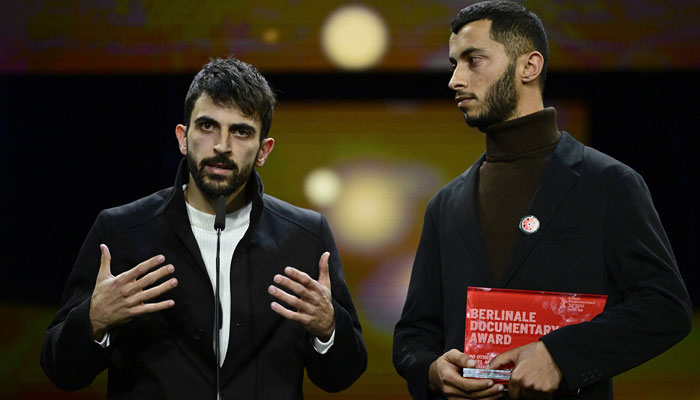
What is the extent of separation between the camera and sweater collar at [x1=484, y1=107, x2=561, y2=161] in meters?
2.12

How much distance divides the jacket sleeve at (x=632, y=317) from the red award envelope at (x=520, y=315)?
42 mm

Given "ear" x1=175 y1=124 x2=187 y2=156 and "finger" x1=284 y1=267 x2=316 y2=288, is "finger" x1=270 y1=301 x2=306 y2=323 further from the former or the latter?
"ear" x1=175 y1=124 x2=187 y2=156

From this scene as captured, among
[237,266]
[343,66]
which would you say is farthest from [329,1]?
[237,266]

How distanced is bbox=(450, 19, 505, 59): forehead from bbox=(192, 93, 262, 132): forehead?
0.65 m

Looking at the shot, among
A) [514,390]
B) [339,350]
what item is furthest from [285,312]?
[514,390]

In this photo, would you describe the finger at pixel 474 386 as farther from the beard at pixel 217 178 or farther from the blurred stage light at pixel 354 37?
the blurred stage light at pixel 354 37

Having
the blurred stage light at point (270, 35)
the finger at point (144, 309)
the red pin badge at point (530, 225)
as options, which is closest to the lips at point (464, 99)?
the red pin badge at point (530, 225)

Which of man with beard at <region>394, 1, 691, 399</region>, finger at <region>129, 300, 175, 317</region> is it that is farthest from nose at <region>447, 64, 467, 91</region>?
finger at <region>129, 300, 175, 317</region>

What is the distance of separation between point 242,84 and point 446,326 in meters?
0.96

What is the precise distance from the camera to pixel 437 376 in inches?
78.7

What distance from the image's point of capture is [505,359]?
189 centimetres

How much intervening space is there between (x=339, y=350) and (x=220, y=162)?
0.66m

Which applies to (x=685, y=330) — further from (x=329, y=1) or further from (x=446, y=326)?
(x=329, y=1)

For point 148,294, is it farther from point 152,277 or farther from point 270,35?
point 270,35
